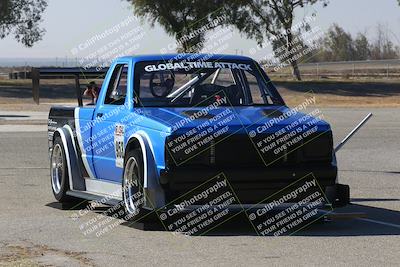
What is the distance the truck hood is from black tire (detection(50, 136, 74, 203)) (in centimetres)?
162

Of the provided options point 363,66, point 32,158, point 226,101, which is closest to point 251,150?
point 226,101

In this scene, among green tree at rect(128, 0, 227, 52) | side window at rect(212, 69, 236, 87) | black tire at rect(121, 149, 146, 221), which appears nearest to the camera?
black tire at rect(121, 149, 146, 221)

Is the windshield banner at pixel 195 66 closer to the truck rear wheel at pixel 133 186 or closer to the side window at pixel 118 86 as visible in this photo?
the side window at pixel 118 86

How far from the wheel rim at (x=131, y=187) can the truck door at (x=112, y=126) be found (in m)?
0.32

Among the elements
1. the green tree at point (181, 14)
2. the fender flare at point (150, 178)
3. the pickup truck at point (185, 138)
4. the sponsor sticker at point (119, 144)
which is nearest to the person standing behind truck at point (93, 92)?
the pickup truck at point (185, 138)

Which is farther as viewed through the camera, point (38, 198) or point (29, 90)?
point (29, 90)

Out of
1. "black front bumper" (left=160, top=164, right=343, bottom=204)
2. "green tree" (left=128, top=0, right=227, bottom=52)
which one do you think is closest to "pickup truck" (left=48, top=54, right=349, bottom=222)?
"black front bumper" (left=160, top=164, right=343, bottom=204)

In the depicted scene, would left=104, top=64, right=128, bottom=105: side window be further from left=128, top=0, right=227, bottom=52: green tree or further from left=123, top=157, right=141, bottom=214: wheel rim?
left=128, top=0, right=227, bottom=52: green tree

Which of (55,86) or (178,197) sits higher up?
(178,197)

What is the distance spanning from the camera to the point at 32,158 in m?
17.4

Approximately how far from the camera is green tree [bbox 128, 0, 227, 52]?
215 ft

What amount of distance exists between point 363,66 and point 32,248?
90.4 metres

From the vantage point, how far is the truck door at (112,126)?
1006cm

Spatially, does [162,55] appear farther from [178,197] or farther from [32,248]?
[32,248]
